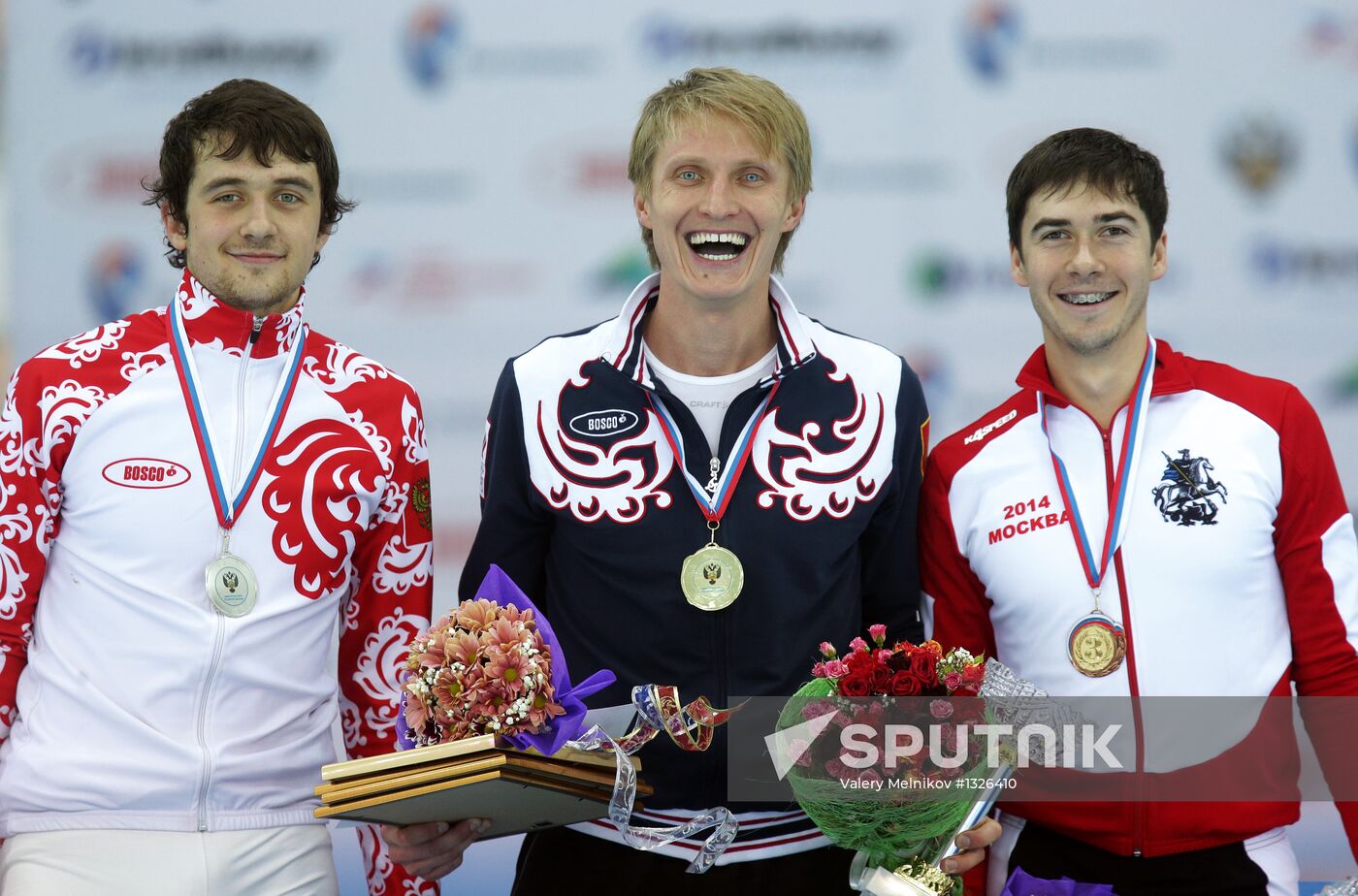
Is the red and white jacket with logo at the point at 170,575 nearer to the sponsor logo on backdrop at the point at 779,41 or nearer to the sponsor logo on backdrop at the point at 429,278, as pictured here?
the sponsor logo on backdrop at the point at 429,278

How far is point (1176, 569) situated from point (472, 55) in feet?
8.28

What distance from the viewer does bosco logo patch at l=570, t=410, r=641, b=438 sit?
95.0 inches

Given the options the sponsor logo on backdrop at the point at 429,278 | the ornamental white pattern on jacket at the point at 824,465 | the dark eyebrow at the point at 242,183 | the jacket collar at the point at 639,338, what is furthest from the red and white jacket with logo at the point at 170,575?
the sponsor logo on backdrop at the point at 429,278

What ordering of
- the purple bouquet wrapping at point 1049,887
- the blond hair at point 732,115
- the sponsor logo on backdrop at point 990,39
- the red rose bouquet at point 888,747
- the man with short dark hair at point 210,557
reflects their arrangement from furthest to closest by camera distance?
the sponsor logo on backdrop at point 990,39 → the blond hair at point 732,115 → the man with short dark hair at point 210,557 → the purple bouquet wrapping at point 1049,887 → the red rose bouquet at point 888,747

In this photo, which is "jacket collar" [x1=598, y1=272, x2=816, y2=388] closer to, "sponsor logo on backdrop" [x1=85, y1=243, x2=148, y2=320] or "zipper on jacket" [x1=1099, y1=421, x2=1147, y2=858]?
"zipper on jacket" [x1=1099, y1=421, x2=1147, y2=858]

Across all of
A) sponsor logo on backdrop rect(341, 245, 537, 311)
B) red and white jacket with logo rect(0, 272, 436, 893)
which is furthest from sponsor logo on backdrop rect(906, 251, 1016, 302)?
red and white jacket with logo rect(0, 272, 436, 893)

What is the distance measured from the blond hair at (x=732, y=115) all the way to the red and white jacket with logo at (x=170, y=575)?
662 mm

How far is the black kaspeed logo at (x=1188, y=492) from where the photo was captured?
238cm

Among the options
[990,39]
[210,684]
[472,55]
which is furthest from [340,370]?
[990,39]

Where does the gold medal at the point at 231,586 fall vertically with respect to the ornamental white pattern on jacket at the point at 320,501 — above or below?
below

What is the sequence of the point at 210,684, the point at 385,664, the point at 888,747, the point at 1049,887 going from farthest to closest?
the point at 385,664, the point at 210,684, the point at 1049,887, the point at 888,747

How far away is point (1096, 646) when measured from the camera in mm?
2330

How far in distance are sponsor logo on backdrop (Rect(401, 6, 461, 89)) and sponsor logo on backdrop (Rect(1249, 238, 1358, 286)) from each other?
7.60ft

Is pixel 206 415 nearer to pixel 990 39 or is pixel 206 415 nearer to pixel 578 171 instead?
pixel 578 171
